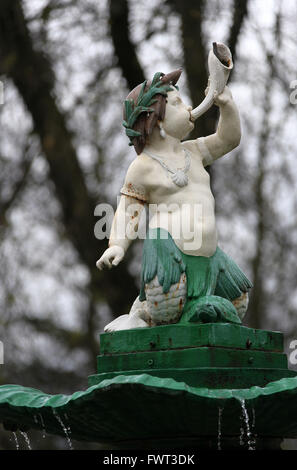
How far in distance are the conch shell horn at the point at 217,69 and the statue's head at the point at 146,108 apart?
0.45 feet

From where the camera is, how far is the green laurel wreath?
12.0 feet

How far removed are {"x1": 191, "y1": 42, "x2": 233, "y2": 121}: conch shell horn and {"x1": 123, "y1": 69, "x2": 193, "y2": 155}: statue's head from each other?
0.45 feet

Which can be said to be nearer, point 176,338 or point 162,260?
point 176,338

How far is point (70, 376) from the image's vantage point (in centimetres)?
860

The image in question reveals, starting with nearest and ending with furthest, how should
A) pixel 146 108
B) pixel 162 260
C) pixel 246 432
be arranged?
pixel 246 432, pixel 162 260, pixel 146 108

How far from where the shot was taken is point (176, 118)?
3.70 m

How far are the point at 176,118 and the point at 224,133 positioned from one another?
26cm

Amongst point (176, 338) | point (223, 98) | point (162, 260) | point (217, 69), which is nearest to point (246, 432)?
point (176, 338)

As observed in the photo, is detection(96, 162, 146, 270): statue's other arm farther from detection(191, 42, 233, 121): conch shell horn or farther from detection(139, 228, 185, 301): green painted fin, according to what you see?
detection(191, 42, 233, 121): conch shell horn

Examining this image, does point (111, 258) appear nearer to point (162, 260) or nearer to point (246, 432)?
point (162, 260)

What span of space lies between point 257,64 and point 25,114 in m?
2.11

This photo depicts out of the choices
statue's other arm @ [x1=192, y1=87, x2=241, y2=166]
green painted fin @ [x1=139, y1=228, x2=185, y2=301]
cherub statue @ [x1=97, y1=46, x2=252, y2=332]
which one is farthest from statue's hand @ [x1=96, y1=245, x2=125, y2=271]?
statue's other arm @ [x1=192, y1=87, x2=241, y2=166]

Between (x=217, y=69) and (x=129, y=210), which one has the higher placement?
(x=217, y=69)

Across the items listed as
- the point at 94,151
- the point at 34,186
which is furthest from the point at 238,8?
the point at 34,186
